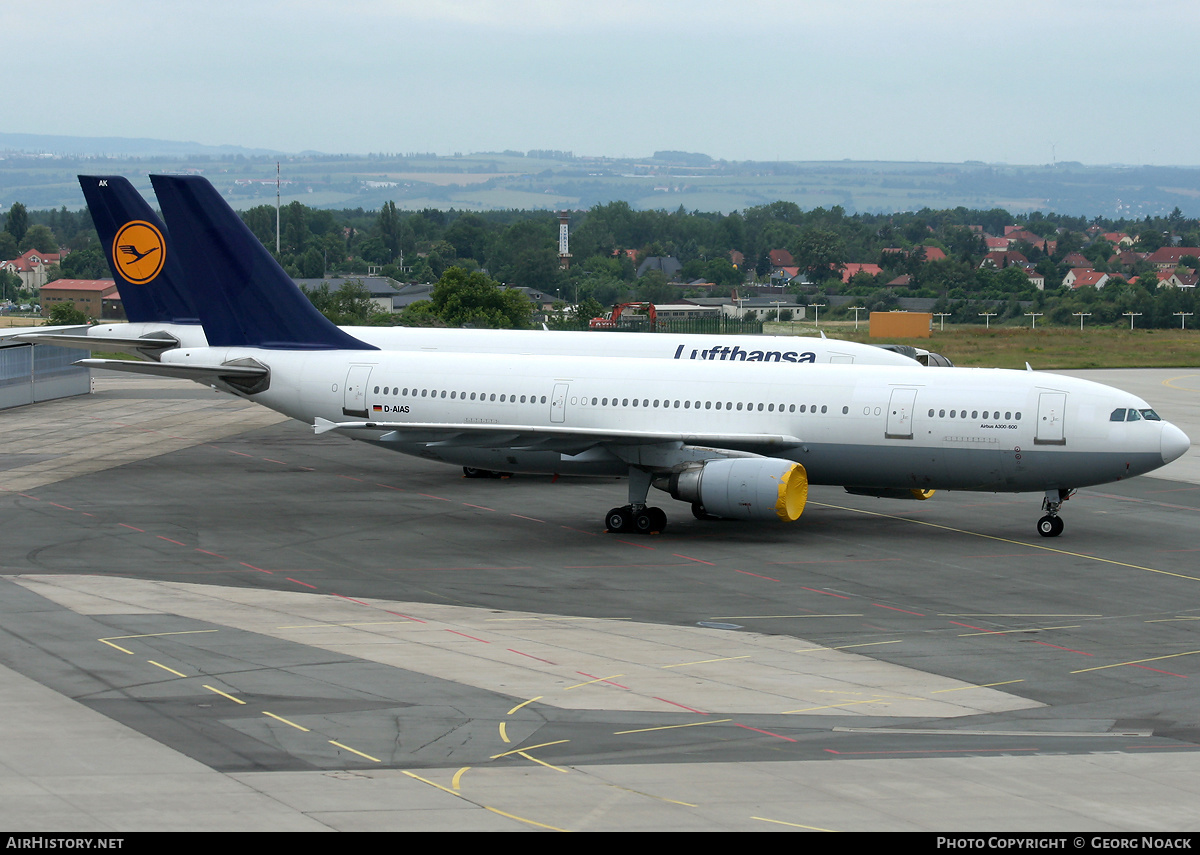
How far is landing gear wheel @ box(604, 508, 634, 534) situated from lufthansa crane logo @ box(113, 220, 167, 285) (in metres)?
26.1

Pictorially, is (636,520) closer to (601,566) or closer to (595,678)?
(601,566)

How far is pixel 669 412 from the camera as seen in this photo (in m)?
39.9

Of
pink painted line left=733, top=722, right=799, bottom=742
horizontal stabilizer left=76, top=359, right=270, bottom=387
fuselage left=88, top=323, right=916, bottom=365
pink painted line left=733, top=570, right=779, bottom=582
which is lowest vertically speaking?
pink painted line left=733, top=570, right=779, bottom=582

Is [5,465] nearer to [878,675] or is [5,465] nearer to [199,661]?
[199,661]

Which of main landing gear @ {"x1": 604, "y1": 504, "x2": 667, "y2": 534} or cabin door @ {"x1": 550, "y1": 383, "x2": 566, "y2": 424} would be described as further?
cabin door @ {"x1": 550, "y1": 383, "x2": 566, "y2": 424}

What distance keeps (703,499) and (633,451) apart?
9.33 feet

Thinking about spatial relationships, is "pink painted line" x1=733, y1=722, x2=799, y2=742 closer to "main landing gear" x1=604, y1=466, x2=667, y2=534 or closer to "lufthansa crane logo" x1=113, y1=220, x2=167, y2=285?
"main landing gear" x1=604, y1=466, x2=667, y2=534


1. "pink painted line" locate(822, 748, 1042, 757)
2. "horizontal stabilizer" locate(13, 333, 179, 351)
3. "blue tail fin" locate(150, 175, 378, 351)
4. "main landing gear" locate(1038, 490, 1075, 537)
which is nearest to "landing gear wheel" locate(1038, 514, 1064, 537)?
"main landing gear" locate(1038, 490, 1075, 537)

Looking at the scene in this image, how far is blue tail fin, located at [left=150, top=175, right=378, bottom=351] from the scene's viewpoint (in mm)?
44312

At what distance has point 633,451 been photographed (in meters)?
38.7

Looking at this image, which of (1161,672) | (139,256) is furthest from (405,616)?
(139,256)

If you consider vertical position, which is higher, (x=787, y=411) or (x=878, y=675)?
(x=787, y=411)

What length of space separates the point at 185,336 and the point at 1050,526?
3441 cm
